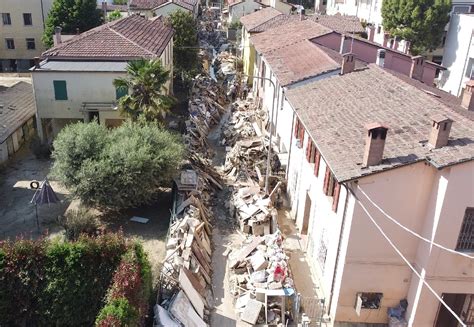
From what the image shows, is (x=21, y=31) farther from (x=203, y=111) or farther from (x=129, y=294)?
(x=129, y=294)

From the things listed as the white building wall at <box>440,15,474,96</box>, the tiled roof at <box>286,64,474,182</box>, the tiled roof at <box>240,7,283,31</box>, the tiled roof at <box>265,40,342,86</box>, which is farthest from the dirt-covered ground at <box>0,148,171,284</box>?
the white building wall at <box>440,15,474,96</box>

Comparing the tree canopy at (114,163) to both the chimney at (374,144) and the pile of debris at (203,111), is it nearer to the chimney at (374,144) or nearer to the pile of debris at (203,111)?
the pile of debris at (203,111)

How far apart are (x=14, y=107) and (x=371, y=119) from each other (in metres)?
26.2

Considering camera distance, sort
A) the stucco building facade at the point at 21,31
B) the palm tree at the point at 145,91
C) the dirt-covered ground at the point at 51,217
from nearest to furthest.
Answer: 1. the dirt-covered ground at the point at 51,217
2. the palm tree at the point at 145,91
3. the stucco building facade at the point at 21,31

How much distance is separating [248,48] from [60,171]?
98.6ft

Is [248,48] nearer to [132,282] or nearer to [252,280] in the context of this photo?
[252,280]

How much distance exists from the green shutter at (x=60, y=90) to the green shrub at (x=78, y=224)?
10.7 metres

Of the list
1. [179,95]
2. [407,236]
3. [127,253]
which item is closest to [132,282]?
[127,253]

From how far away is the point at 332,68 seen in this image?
2597 cm

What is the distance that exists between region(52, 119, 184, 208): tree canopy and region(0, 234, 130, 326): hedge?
4868 millimetres

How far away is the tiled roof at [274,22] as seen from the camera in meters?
43.2

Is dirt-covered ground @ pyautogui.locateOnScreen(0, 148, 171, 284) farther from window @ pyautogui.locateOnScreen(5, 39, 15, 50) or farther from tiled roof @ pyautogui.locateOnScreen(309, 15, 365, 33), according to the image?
window @ pyautogui.locateOnScreen(5, 39, 15, 50)

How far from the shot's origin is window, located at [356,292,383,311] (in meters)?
16.4

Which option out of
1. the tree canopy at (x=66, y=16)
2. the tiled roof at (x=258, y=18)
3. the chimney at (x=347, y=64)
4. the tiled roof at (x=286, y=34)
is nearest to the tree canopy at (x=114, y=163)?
the chimney at (x=347, y=64)
